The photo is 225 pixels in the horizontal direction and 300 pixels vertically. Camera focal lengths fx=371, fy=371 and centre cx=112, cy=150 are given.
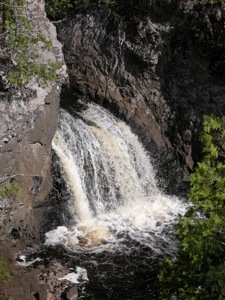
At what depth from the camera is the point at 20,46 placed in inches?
282

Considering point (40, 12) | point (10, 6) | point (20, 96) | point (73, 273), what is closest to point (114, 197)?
point (73, 273)

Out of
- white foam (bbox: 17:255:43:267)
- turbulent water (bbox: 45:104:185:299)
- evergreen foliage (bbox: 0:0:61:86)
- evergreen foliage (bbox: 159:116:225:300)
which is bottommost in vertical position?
white foam (bbox: 17:255:43:267)

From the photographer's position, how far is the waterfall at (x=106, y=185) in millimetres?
10148

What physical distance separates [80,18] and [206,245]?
38.6 feet

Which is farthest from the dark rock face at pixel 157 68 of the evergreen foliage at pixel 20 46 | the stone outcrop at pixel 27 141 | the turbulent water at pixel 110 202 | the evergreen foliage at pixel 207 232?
the evergreen foliage at pixel 207 232

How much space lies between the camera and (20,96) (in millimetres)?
7871

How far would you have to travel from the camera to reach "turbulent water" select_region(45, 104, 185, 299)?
357 inches

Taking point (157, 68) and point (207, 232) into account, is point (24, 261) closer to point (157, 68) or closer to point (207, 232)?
point (207, 232)

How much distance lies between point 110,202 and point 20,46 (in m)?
5.87

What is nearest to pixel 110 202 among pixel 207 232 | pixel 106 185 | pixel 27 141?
pixel 106 185

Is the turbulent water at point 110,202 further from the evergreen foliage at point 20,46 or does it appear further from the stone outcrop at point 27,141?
the evergreen foliage at point 20,46

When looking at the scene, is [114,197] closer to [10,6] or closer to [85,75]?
[85,75]

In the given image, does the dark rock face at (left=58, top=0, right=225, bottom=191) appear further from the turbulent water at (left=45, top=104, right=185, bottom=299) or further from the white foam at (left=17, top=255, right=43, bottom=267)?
the white foam at (left=17, top=255, right=43, bottom=267)

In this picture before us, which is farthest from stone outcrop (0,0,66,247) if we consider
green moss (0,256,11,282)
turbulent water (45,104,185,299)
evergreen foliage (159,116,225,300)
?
evergreen foliage (159,116,225,300)
